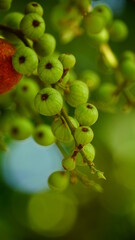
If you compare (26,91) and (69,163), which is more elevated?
(69,163)

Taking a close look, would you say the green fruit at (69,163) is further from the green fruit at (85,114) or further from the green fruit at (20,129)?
the green fruit at (20,129)

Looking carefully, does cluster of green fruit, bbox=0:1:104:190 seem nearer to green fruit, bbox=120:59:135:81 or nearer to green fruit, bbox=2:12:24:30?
green fruit, bbox=2:12:24:30

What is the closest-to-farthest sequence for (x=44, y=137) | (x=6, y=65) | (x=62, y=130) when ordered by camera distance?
(x=62, y=130) < (x=6, y=65) < (x=44, y=137)

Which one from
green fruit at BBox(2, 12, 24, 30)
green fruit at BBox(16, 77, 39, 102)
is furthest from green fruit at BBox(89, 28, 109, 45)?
green fruit at BBox(2, 12, 24, 30)

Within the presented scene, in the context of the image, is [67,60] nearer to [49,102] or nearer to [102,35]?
[49,102]

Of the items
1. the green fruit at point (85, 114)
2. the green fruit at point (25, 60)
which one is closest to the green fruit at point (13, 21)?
the green fruit at point (25, 60)

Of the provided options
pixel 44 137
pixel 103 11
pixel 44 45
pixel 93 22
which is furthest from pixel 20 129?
pixel 103 11
